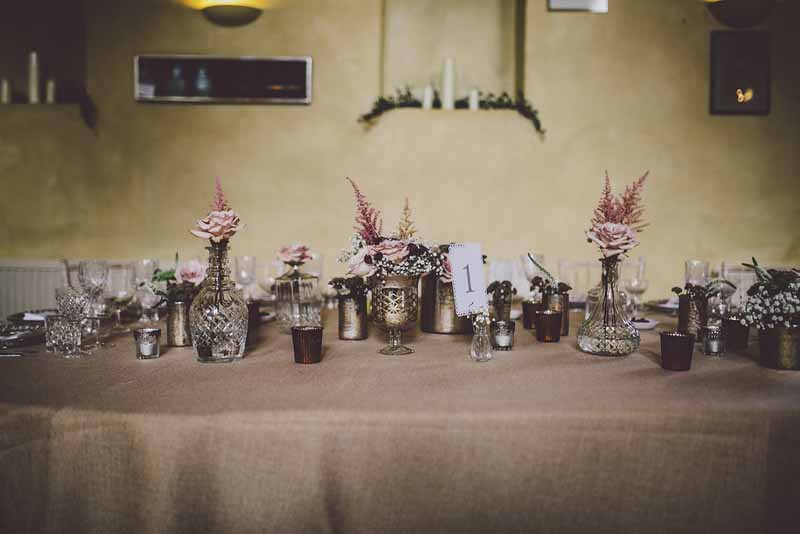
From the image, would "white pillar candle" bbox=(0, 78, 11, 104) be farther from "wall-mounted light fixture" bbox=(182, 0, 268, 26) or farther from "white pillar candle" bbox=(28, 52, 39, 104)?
"wall-mounted light fixture" bbox=(182, 0, 268, 26)

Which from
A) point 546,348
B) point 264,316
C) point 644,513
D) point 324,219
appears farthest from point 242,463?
point 324,219

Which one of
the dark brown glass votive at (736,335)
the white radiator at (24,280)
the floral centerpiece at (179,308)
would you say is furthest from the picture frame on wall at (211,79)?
the dark brown glass votive at (736,335)

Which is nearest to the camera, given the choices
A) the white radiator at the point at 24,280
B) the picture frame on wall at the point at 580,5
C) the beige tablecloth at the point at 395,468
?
the beige tablecloth at the point at 395,468

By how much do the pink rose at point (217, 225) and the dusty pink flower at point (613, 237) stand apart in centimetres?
95

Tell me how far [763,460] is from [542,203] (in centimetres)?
293

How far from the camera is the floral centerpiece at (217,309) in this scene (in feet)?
5.42

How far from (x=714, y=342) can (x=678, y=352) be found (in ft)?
0.89

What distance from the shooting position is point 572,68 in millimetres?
4000

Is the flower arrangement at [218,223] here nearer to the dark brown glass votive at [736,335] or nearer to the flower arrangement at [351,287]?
the flower arrangement at [351,287]

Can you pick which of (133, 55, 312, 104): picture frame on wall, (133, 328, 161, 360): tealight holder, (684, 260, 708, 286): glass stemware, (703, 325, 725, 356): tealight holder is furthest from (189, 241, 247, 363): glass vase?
(133, 55, 312, 104): picture frame on wall

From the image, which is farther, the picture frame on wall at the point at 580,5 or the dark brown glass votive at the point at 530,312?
the picture frame on wall at the point at 580,5

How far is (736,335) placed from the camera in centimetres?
188

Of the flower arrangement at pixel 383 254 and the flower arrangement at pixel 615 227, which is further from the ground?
the flower arrangement at pixel 615 227

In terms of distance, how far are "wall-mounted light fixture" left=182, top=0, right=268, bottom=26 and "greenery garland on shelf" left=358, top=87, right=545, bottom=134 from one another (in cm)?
93
